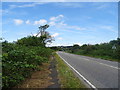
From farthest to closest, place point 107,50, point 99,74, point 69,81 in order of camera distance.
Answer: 1. point 107,50
2. point 99,74
3. point 69,81

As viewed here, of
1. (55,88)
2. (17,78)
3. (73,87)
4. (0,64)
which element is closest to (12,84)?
(17,78)

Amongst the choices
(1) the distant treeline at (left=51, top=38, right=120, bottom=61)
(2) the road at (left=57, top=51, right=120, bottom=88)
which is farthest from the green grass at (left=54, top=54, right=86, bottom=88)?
(1) the distant treeline at (left=51, top=38, right=120, bottom=61)

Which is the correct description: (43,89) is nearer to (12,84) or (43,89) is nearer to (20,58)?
(12,84)

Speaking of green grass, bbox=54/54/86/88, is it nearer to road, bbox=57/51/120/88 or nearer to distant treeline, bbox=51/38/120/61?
road, bbox=57/51/120/88

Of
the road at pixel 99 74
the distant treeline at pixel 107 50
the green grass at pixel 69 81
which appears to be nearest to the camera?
the green grass at pixel 69 81

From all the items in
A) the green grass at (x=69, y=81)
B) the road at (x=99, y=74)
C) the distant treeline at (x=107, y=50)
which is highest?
the distant treeline at (x=107, y=50)

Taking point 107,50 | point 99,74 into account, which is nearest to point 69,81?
point 99,74

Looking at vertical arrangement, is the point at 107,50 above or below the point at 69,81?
above

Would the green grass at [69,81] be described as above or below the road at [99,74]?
above

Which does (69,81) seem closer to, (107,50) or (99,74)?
(99,74)

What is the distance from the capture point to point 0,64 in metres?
6.14

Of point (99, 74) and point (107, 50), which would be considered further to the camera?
point (107, 50)

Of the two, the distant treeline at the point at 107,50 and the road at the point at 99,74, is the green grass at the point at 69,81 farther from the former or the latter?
the distant treeline at the point at 107,50

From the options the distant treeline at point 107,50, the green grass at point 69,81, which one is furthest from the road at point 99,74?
the distant treeline at point 107,50
